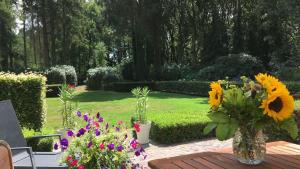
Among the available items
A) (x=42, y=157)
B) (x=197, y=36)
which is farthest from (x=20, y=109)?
(x=197, y=36)

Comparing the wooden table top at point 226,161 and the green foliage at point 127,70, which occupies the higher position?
the green foliage at point 127,70

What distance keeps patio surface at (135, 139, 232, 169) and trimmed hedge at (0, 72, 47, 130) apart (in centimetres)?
219

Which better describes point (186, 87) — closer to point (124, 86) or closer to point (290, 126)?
point (124, 86)

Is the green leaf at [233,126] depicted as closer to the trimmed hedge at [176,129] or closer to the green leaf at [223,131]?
the green leaf at [223,131]

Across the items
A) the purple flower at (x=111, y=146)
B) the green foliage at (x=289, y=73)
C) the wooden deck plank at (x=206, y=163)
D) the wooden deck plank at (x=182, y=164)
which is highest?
the green foliage at (x=289, y=73)

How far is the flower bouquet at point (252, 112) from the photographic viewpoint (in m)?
2.42

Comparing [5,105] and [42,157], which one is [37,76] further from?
[42,157]

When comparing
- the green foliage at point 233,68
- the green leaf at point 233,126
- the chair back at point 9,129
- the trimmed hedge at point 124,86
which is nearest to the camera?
the green leaf at point 233,126

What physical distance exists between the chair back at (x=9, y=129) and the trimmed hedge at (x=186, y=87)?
1364 cm

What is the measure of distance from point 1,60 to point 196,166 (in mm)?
34758

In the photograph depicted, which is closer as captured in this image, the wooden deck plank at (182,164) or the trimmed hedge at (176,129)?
the wooden deck plank at (182,164)

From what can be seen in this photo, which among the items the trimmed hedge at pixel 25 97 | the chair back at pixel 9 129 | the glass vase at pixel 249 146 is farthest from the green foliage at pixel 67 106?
the glass vase at pixel 249 146

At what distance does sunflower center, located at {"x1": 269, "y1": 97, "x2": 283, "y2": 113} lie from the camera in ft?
7.94

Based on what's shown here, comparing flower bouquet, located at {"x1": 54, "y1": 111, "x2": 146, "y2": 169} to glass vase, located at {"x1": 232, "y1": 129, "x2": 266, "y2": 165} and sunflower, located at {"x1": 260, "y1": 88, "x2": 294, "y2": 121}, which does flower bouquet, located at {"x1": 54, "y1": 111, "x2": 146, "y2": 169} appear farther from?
sunflower, located at {"x1": 260, "y1": 88, "x2": 294, "y2": 121}
